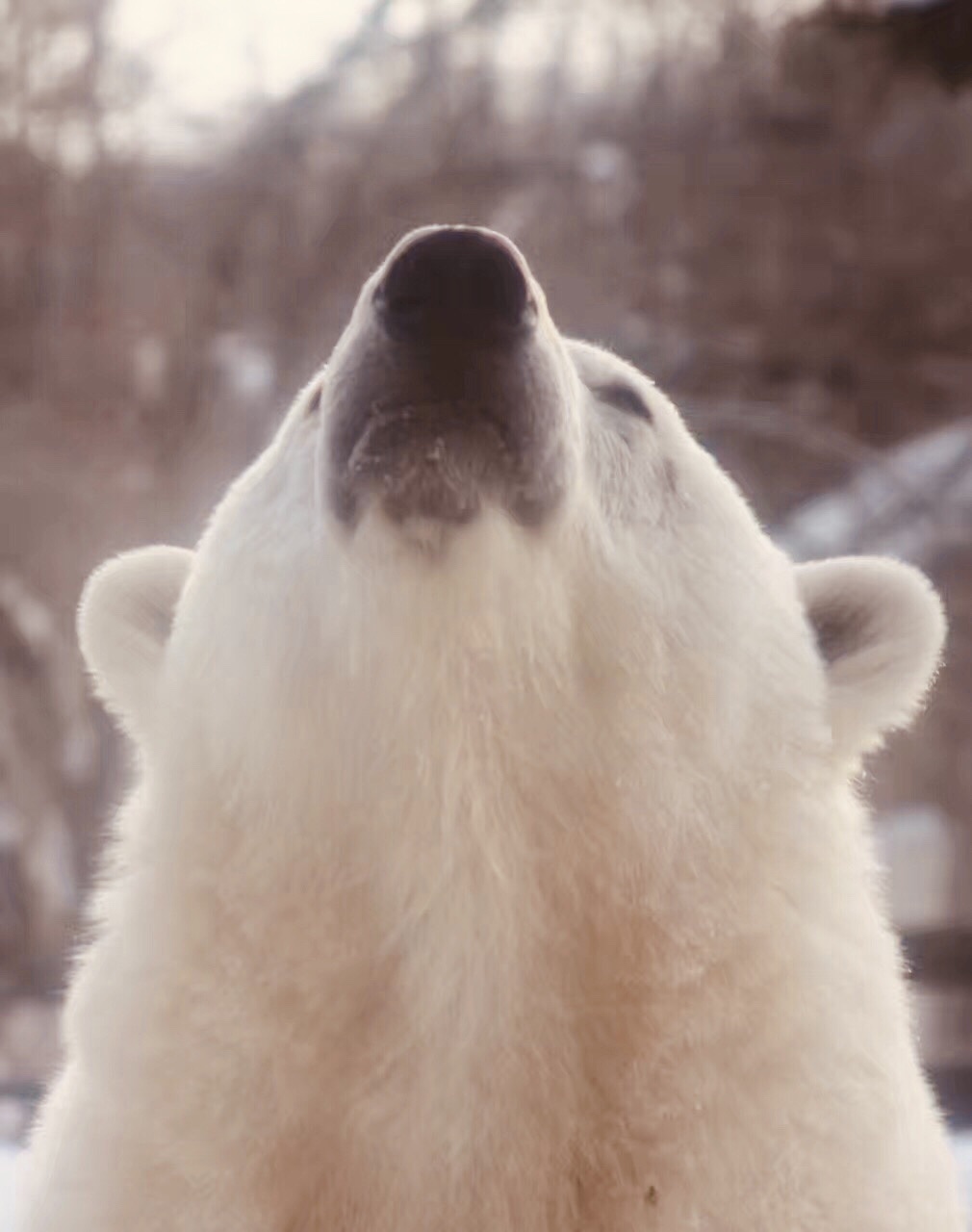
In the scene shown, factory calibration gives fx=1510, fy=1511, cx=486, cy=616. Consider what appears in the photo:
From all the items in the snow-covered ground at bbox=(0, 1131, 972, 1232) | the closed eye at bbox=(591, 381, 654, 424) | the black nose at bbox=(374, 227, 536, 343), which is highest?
the black nose at bbox=(374, 227, 536, 343)

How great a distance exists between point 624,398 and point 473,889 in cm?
47

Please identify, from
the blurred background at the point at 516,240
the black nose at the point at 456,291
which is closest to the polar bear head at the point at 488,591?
the black nose at the point at 456,291

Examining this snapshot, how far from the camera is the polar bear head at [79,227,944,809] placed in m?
1.06

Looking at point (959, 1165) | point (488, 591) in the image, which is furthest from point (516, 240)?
point (488, 591)

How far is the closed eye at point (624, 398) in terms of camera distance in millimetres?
1341

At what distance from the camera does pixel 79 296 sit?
15.3 feet

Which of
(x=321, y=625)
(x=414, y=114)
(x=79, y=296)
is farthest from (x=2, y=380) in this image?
(x=321, y=625)

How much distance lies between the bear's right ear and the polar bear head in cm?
2

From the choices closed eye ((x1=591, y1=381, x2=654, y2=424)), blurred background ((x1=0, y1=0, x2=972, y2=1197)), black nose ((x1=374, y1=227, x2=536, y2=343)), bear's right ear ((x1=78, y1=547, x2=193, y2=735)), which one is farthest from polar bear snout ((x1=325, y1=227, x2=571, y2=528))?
blurred background ((x1=0, y1=0, x2=972, y2=1197))

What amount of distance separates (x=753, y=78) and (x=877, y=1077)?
409cm

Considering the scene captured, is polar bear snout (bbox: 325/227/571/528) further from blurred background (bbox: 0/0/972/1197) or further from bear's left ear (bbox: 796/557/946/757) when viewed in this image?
blurred background (bbox: 0/0/972/1197)

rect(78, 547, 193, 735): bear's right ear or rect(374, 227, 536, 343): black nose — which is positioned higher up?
rect(374, 227, 536, 343): black nose

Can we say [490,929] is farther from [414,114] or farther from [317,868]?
[414,114]

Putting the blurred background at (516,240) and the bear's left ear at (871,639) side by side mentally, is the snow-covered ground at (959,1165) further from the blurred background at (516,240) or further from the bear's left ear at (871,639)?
the bear's left ear at (871,639)
